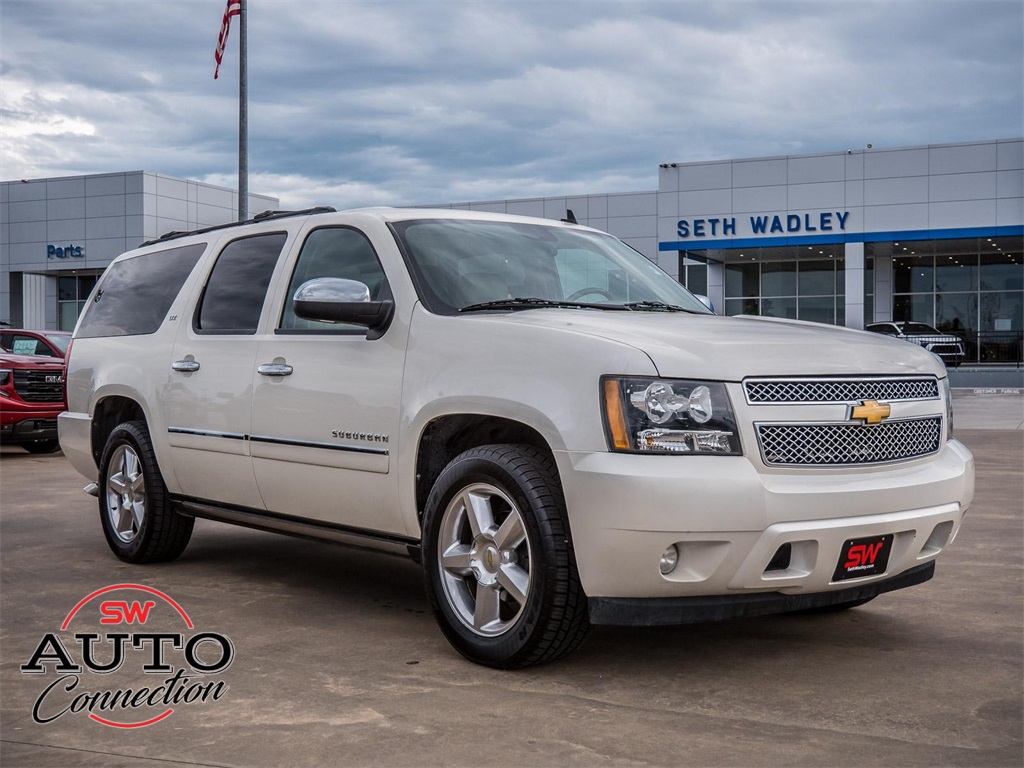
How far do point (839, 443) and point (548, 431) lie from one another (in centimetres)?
102

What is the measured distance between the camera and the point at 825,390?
4.07m

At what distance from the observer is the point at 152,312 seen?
6688 millimetres

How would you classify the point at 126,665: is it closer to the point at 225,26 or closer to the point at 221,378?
the point at 221,378

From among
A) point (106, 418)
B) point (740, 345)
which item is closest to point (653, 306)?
point (740, 345)

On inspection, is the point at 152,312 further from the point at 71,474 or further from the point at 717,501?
the point at 71,474

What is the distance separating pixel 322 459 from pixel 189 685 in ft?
4.09

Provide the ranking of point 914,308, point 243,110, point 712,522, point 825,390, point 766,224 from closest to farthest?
point 712,522 → point 825,390 → point 243,110 → point 766,224 → point 914,308

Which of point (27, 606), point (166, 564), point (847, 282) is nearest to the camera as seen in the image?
point (27, 606)

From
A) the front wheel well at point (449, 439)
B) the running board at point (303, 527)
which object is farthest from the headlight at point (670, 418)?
the running board at point (303, 527)

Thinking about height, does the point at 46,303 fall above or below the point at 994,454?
above

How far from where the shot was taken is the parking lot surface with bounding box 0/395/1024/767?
346cm

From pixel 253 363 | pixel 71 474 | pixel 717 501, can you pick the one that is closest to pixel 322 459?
pixel 253 363

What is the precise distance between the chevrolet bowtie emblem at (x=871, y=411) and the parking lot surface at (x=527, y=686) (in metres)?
0.96

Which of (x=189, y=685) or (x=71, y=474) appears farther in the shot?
(x=71, y=474)
